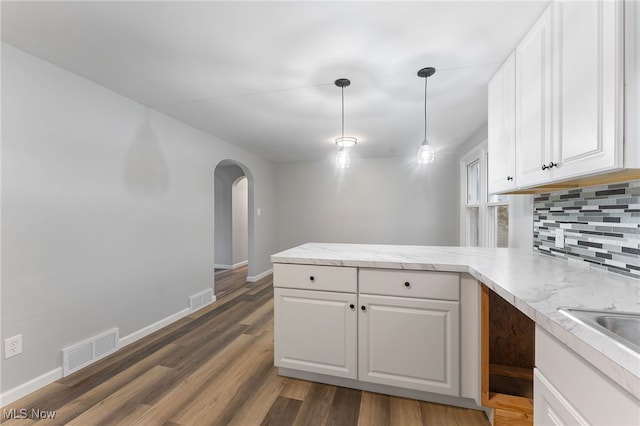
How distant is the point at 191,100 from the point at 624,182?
3105mm

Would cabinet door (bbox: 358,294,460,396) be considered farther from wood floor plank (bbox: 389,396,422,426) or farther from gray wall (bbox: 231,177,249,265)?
gray wall (bbox: 231,177,249,265)

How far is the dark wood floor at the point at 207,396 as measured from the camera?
1.58m

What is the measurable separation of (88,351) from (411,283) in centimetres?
258

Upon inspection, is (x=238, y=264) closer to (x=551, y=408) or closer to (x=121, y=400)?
(x=121, y=400)

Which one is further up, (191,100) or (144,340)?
(191,100)

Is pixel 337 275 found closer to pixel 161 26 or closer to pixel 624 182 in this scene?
pixel 624 182

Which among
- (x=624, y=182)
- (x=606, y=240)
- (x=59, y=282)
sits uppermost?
(x=624, y=182)

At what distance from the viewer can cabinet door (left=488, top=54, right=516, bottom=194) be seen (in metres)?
1.68

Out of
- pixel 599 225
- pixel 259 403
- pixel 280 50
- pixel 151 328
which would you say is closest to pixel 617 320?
pixel 599 225

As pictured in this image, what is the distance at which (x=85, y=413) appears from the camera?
1615mm

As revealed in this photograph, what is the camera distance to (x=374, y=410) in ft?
5.41

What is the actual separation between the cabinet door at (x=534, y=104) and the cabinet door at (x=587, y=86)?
0.22ft

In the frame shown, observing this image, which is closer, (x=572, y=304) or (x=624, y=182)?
(x=572, y=304)

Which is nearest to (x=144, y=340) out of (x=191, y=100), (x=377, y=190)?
(x=191, y=100)
